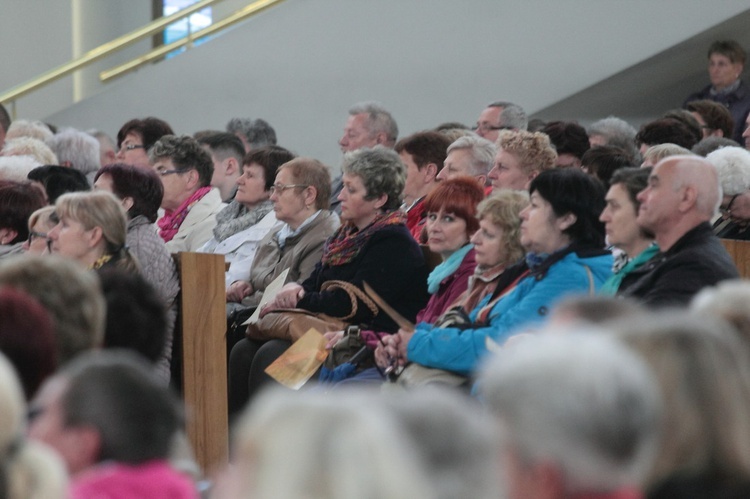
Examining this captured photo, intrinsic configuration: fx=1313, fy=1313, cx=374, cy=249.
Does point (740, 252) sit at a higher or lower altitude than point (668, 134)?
lower

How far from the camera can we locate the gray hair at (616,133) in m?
6.17

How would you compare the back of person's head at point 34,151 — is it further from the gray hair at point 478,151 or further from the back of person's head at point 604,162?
the back of person's head at point 604,162

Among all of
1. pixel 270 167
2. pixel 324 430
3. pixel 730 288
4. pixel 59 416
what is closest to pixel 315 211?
pixel 270 167

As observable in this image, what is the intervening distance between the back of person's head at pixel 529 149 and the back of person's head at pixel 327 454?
3.51 metres

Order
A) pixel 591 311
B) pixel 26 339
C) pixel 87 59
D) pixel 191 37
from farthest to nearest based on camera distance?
pixel 87 59
pixel 191 37
pixel 591 311
pixel 26 339

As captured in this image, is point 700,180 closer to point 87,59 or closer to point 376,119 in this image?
point 376,119

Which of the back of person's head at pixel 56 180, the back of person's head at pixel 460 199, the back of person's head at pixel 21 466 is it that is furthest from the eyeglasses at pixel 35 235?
the back of person's head at pixel 21 466

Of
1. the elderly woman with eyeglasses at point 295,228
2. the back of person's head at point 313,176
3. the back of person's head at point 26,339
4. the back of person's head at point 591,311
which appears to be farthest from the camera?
the back of person's head at point 313,176

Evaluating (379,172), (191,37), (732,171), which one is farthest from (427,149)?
(191,37)

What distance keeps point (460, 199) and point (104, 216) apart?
3.87 ft

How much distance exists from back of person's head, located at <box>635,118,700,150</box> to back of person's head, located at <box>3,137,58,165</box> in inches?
114

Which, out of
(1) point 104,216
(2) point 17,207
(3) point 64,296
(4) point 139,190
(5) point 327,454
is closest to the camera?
(5) point 327,454

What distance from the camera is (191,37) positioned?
29.5ft

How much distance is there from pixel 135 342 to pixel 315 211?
8.56 feet
